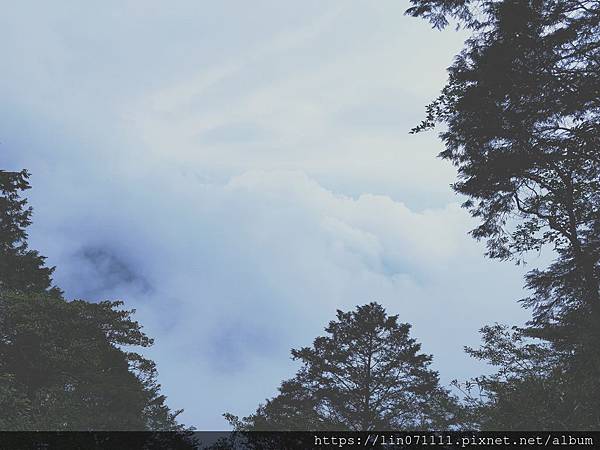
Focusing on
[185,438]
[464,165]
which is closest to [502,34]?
[464,165]

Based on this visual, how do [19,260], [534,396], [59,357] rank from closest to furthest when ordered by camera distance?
[534,396]
[59,357]
[19,260]

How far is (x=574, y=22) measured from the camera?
25.5ft

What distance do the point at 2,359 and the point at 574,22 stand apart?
69.4 feet

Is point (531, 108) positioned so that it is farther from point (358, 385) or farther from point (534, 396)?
point (358, 385)

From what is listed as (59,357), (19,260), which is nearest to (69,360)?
(59,357)

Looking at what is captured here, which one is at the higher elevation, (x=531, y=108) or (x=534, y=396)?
(x=531, y=108)

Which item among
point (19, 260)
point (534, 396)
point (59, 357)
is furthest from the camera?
point (19, 260)

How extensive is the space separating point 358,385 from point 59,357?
14343 mm

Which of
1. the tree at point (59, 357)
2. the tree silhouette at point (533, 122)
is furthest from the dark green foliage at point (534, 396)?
the tree at point (59, 357)

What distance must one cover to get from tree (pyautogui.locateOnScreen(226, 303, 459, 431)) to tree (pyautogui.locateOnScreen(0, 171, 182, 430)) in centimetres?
673

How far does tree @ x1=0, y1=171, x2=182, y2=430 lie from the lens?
1393cm

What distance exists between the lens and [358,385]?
22.7m

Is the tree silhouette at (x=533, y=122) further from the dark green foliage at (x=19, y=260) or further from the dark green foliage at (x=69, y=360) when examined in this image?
the dark green foliage at (x=19, y=260)

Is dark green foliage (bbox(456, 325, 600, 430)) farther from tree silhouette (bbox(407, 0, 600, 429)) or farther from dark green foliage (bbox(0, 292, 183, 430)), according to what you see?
dark green foliage (bbox(0, 292, 183, 430))
